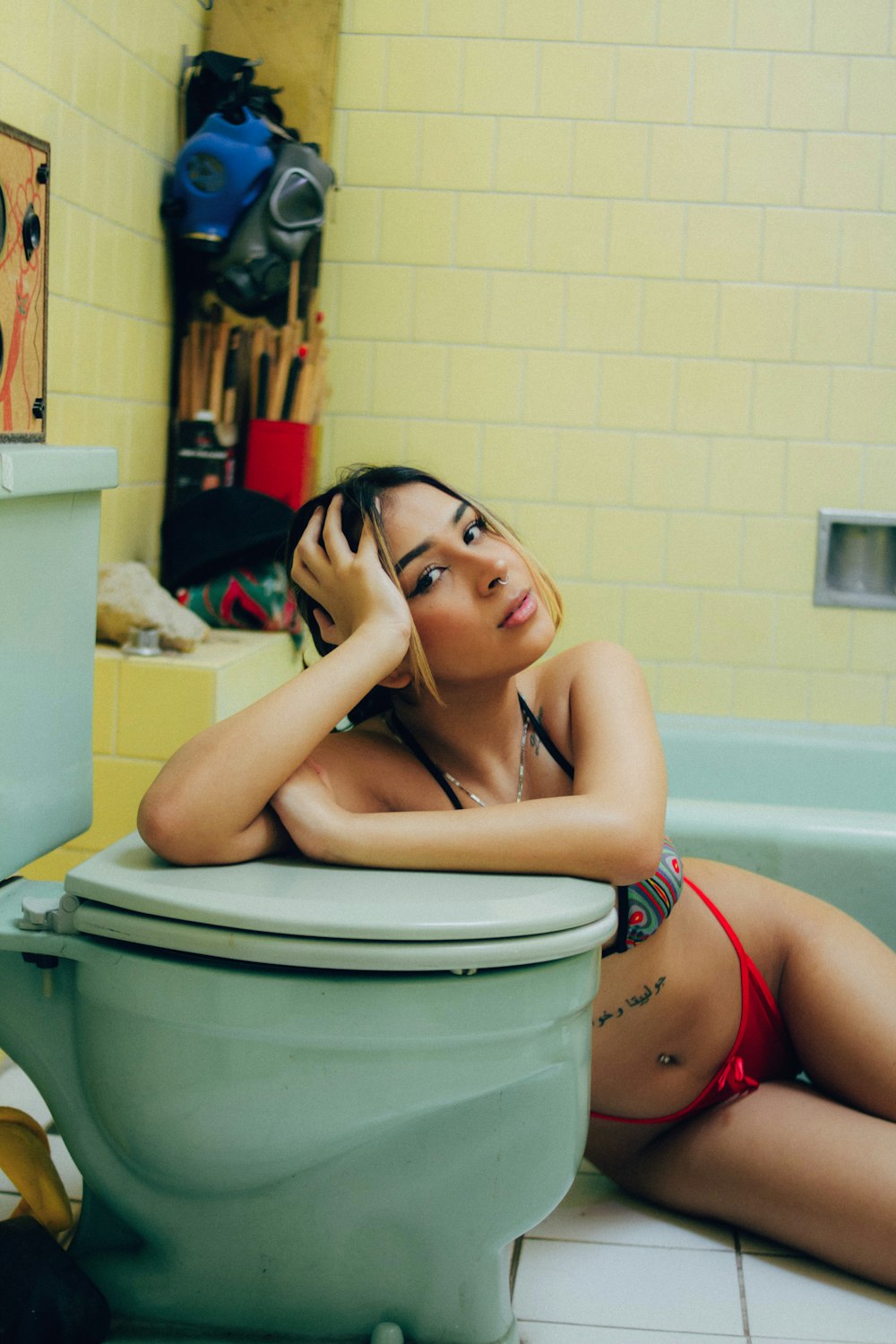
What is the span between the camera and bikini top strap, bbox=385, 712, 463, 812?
145 cm

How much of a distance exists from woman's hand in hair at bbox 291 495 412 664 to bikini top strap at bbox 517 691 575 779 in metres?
0.24

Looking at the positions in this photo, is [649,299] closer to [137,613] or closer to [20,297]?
[137,613]

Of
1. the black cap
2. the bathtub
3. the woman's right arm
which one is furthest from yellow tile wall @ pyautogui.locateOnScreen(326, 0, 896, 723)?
the woman's right arm

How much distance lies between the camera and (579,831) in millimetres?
1209

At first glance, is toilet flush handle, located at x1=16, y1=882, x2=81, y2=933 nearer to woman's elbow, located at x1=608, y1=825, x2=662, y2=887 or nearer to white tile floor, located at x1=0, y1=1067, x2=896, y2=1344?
woman's elbow, located at x1=608, y1=825, x2=662, y2=887

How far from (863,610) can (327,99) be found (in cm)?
176

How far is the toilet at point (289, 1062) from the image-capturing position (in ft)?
3.63

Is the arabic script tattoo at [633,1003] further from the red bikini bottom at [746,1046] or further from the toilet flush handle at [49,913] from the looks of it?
the toilet flush handle at [49,913]

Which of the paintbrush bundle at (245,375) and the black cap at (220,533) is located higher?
the paintbrush bundle at (245,375)

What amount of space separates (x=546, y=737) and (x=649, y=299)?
74.8 inches

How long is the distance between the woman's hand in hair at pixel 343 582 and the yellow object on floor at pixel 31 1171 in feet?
2.03

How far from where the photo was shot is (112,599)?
239cm

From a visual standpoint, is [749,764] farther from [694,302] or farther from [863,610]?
A: [694,302]

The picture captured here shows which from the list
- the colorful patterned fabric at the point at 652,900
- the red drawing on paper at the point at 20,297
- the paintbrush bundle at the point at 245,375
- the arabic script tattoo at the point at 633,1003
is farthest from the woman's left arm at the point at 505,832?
the paintbrush bundle at the point at 245,375
